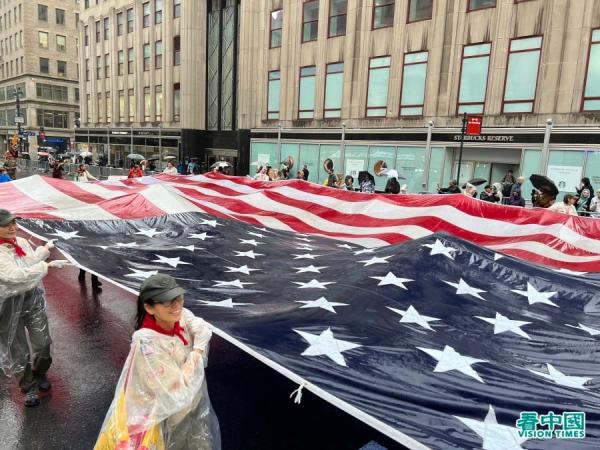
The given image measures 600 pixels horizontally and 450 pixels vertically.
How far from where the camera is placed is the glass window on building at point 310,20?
2431cm

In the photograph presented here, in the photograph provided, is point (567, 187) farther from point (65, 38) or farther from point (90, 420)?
point (65, 38)

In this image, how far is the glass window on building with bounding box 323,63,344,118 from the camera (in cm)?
2331

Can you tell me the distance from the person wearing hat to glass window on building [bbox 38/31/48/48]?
77.0 m

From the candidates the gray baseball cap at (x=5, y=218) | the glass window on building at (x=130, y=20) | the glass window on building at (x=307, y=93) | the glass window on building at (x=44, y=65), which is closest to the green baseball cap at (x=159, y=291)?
the gray baseball cap at (x=5, y=218)

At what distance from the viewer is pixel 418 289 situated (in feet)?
15.0

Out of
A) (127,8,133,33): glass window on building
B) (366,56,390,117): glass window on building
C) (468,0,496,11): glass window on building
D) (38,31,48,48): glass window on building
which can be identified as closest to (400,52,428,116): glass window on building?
(366,56,390,117): glass window on building

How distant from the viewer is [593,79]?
52.3 ft

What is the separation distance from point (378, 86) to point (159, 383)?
70.1ft

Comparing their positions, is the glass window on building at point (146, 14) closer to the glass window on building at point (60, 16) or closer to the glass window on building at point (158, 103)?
the glass window on building at point (158, 103)

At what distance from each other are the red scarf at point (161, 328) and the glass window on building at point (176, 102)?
34732 mm

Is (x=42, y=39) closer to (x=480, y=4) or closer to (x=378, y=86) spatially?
→ (x=378, y=86)

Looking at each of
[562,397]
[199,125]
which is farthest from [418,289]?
[199,125]

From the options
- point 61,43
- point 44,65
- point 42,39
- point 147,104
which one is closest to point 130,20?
point 147,104

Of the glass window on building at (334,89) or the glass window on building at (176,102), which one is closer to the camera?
the glass window on building at (334,89)
